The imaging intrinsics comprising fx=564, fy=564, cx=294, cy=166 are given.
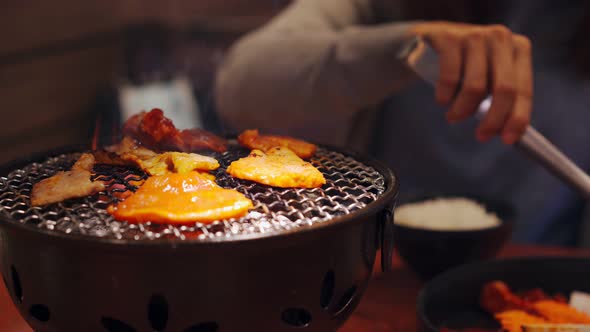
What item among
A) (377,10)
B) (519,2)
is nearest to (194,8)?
(377,10)

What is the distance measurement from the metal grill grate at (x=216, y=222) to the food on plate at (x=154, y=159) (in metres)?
0.02

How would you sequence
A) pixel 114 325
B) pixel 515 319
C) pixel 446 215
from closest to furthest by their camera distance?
pixel 114 325
pixel 515 319
pixel 446 215

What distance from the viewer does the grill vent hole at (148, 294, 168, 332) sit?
898 millimetres

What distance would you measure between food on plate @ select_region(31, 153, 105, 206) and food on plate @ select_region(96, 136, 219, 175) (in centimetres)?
9

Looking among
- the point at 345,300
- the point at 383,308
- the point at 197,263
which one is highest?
the point at 197,263

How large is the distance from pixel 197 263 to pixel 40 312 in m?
0.35

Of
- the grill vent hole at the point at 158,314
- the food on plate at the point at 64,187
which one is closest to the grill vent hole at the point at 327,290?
the grill vent hole at the point at 158,314

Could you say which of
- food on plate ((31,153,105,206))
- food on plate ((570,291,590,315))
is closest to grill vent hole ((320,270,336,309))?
food on plate ((31,153,105,206))

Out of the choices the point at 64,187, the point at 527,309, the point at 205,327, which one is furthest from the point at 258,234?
the point at 527,309

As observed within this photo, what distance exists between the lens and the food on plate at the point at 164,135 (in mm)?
1182

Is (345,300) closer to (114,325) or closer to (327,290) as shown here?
(327,290)

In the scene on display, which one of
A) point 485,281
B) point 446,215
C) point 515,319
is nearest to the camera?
point 515,319

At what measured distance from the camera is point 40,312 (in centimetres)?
98

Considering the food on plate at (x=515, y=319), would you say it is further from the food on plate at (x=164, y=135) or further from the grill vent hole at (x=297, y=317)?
the food on plate at (x=164, y=135)
